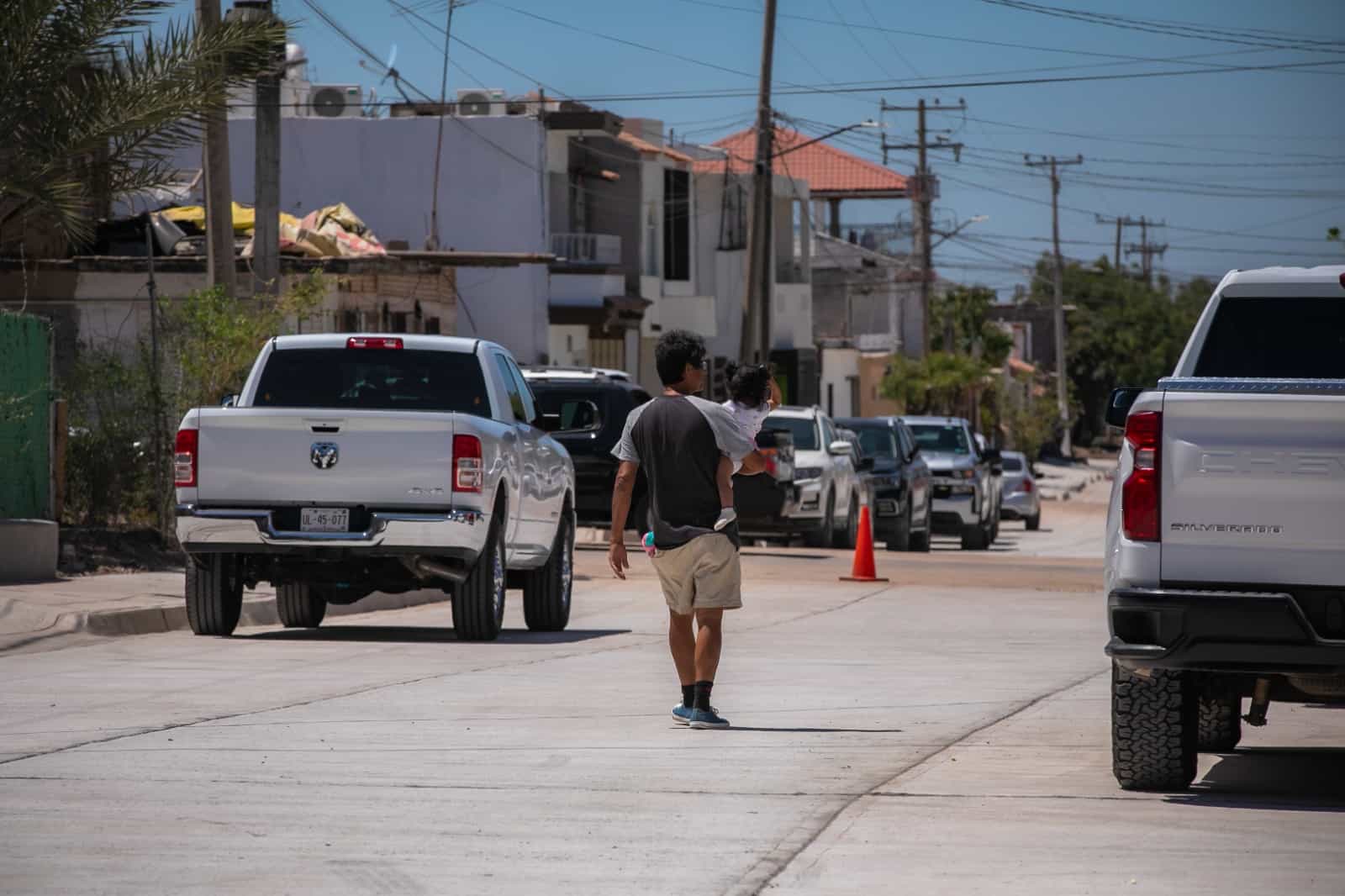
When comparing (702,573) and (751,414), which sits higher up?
(751,414)

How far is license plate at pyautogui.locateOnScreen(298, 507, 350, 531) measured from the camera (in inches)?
587

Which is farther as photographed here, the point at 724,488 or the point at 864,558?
the point at 864,558

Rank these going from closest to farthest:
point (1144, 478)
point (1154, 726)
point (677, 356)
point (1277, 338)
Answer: point (1144, 478), point (1154, 726), point (1277, 338), point (677, 356)

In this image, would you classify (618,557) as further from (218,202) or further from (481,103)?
(481,103)

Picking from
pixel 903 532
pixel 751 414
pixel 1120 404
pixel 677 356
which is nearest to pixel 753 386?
pixel 677 356

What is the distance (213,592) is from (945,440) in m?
25.2

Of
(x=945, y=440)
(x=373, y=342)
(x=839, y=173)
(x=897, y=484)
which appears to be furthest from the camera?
(x=839, y=173)

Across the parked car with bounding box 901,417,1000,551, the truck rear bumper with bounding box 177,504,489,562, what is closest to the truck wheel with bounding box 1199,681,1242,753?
the truck rear bumper with bounding box 177,504,489,562

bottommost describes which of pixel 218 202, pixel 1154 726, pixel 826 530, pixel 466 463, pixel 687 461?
pixel 826 530

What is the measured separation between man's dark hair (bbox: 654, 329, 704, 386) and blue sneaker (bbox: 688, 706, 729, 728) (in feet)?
5.35

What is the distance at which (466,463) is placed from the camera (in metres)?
14.9

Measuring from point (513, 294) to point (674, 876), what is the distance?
39.7 metres

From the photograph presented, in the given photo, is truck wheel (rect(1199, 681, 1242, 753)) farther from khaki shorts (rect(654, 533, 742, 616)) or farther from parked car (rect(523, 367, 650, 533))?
parked car (rect(523, 367, 650, 533))

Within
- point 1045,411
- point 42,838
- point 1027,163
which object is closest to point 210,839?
point 42,838
